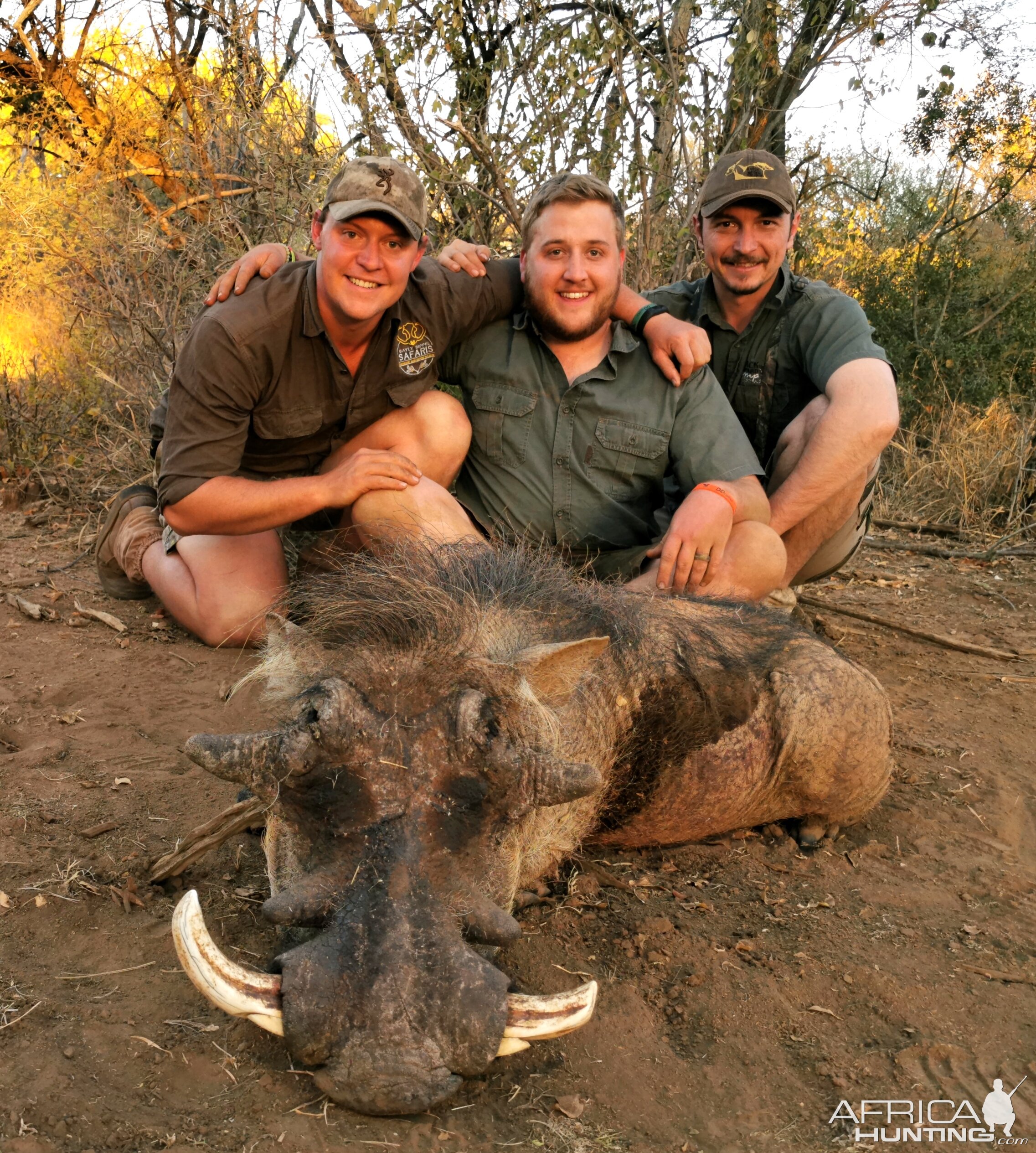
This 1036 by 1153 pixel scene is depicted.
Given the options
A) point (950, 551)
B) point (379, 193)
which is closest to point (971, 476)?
point (950, 551)

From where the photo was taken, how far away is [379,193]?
153 inches

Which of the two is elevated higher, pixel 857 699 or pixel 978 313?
pixel 978 313

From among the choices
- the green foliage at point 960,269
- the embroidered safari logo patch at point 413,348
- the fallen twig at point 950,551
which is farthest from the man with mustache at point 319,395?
the green foliage at point 960,269

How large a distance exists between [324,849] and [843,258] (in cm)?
903

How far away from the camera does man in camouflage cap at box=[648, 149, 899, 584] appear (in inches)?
170

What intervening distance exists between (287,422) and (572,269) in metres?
1.23

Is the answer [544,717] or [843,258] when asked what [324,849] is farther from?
[843,258]

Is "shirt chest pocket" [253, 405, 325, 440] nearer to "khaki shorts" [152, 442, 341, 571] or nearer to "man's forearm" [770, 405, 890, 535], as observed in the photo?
"khaki shorts" [152, 442, 341, 571]

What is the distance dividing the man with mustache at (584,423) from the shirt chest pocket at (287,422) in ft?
1.52

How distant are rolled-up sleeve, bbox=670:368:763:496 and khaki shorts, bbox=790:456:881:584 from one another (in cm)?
80

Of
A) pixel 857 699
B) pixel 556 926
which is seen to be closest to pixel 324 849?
pixel 556 926

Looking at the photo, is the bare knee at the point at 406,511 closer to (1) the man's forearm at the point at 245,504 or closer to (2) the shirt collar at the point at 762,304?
(1) the man's forearm at the point at 245,504

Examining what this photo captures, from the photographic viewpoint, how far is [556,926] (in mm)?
2580

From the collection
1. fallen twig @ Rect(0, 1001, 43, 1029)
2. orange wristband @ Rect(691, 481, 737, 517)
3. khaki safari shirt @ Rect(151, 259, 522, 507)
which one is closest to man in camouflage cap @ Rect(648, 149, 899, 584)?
orange wristband @ Rect(691, 481, 737, 517)
